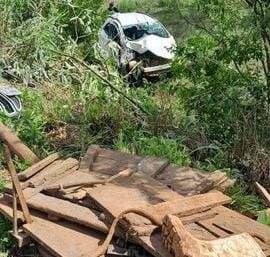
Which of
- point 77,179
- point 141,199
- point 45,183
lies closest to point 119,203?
point 141,199

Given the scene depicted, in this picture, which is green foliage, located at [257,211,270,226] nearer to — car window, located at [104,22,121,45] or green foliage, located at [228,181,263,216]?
green foliage, located at [228,181,263,216]

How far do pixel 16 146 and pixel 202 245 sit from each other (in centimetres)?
378

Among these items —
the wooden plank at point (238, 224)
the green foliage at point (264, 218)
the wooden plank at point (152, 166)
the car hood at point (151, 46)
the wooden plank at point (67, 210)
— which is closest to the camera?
the wooden plank at point (238, 224)

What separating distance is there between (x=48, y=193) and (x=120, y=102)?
3.04 metres

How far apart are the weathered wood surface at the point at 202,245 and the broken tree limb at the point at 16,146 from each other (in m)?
3.05

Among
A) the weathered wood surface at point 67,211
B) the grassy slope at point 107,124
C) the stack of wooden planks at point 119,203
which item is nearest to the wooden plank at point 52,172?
the stack of wooden planks at point 119,203

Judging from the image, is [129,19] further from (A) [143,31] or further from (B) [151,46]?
(B) [151,46]

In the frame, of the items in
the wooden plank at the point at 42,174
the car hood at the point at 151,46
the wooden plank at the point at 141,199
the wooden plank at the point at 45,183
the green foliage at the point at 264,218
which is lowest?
the car hood at the point at 151,46

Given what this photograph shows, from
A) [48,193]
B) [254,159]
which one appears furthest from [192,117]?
[48,193]

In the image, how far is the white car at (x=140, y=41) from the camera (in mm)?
13375

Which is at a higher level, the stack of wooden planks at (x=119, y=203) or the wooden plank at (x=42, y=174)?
the stack of wooden planks at (x=119, y=203)

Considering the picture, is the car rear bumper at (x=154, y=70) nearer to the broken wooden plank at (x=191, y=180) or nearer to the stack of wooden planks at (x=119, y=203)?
the stack of wooden planks at (x=119, y=203)

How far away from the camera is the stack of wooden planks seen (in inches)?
207

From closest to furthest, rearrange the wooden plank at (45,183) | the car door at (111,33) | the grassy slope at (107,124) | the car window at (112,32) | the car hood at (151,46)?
the wooden plank at (45,183) → the grassy slope at (107,124) → the car door at (111,33) → the car hood at (151,46) → the car window at (112,32)
